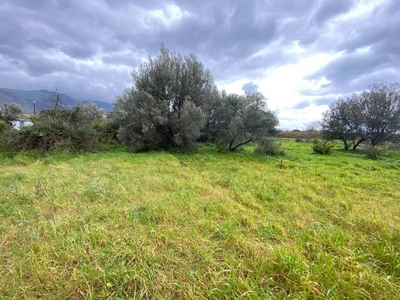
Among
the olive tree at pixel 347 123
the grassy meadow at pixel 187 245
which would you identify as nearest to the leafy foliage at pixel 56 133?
the grassy meadow at pixel 187 245

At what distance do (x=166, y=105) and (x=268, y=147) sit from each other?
7.27 m

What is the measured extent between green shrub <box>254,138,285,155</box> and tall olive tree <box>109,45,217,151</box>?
13.7 ft

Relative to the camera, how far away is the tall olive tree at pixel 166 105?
1091 cm

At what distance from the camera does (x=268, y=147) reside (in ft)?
37.8

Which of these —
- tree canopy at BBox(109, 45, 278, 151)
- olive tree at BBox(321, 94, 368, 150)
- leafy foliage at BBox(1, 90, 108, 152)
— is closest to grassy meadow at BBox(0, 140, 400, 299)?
leafy foliage at BBox(1, 90, 108, 152)

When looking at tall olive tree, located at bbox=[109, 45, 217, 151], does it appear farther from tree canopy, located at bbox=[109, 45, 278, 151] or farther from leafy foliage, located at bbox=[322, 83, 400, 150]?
leafy foliage, located at bbox=[322, 83, 400, 150]

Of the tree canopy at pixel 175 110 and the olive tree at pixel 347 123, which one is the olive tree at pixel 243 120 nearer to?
the tree canopy at pixel 175 110

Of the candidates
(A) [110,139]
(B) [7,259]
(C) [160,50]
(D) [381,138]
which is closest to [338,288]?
(B) [7,259]

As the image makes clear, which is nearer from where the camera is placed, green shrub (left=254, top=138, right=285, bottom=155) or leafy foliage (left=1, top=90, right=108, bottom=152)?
leafy foliage (left=1, top=90, right=108, bottom=152)

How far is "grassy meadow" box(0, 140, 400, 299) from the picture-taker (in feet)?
5.64

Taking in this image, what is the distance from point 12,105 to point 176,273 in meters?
39.9

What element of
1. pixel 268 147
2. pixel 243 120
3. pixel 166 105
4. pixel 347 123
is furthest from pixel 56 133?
pixel 347 123

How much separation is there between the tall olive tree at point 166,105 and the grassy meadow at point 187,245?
7.10 meters

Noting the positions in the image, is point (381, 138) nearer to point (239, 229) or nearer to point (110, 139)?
point (239, 229)
